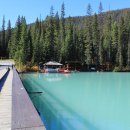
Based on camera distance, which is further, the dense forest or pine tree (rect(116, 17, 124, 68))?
pine tree (rect(116, 17, 124, 68))

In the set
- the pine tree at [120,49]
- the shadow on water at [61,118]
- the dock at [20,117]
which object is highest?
the pine tree at [120,49]

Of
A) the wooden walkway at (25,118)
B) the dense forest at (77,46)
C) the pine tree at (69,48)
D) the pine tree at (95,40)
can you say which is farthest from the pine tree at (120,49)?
the wooden walkway at (25,118)

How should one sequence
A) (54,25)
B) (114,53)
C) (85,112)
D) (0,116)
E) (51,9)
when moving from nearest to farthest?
(0,116) < (85,112) < (114,53) < (54,25) < (51,9)

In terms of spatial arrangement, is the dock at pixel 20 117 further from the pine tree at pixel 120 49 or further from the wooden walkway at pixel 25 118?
the pine tree at pixel 120 49

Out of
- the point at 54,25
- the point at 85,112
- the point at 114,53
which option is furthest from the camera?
the point at 54,25

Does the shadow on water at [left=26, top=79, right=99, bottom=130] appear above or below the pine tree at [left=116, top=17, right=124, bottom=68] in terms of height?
below

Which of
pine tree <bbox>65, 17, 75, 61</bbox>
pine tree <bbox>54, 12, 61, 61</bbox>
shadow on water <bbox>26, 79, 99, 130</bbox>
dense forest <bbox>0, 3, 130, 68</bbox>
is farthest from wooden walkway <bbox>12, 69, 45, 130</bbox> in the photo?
pine tree <bbox>65, 17, 75, 61</bbox>

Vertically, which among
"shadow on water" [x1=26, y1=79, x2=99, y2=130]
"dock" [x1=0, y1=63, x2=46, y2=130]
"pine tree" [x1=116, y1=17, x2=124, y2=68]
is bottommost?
"shadow on water" [x1=26, y1=79, x2=99, y2=130]

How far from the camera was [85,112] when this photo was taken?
11609 millimetres

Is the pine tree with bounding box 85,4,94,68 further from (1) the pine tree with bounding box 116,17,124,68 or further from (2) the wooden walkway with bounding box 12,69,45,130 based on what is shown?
(2) the wooden walkway with bounding box 12,69,45,130

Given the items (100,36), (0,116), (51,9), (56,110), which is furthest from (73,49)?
(0,116)

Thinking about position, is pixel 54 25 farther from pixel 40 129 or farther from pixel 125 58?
pixel 40 129

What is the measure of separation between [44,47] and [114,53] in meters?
14.5

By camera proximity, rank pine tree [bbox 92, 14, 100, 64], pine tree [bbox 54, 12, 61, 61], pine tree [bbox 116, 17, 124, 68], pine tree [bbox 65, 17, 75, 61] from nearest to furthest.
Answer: pine tree [bbox 54, 12, 61, 61] < pine tree [bbox 65, 17, 75, 61] < pine tree [bbox 116, 17, 124, 68] < pine tree [bbox 92, 14, 100, 64]
